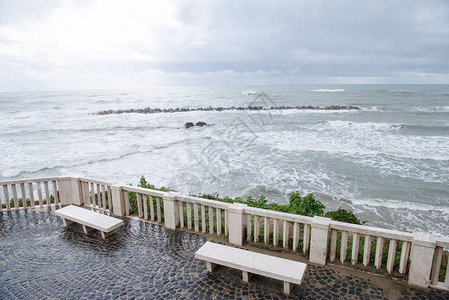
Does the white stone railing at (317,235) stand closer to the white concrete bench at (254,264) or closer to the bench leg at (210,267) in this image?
the white concrete bench at (254,264)

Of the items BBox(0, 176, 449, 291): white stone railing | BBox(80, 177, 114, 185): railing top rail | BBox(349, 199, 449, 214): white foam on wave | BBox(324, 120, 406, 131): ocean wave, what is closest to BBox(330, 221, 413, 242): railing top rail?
BBox(0, 176, 449, 291): white stone railing

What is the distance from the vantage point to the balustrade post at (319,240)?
536 cm

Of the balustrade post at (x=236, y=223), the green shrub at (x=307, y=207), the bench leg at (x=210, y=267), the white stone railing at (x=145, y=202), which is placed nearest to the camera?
the bench leg at (x=210, y=267)

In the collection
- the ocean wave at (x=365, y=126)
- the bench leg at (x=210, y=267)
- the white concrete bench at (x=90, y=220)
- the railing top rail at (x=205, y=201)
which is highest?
the railing top rail at (x=205, y=201)

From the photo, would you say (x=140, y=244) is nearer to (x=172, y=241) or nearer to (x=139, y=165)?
(x=172, y=241)

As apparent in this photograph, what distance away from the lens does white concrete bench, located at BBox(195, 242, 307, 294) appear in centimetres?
464

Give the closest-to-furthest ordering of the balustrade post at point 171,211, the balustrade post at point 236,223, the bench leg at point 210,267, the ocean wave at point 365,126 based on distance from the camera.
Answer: the bench leg at point 210,267
the balustrade post at point 236,223
the balustrade post at point 171,211
the ocean wave at point 365,126

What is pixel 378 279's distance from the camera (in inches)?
200

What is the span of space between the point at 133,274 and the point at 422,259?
5180 mm

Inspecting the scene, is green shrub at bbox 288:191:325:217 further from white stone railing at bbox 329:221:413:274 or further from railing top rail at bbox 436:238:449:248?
railing top rail at bbox 436:238:449:248

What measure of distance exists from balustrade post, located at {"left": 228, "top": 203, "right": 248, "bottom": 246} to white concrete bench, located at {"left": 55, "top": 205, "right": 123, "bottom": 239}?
2.74 m

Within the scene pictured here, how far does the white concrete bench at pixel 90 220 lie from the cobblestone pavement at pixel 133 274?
279 millimetres

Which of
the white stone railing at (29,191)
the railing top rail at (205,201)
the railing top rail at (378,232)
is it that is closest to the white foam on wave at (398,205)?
the railing top rail at (378,232)

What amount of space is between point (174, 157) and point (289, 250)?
14508mm
